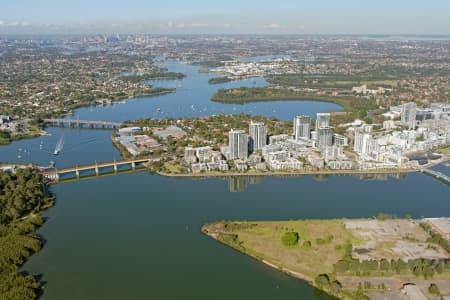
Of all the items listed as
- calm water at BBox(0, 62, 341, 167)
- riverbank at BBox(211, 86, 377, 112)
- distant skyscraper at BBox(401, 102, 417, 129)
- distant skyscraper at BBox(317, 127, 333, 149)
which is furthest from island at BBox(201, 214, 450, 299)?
riverbank at BBox(211, 86, 377, 112)

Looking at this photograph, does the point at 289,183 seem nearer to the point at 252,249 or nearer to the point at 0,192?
the point at 252,249

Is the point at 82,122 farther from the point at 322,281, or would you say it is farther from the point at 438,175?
the point at 322,281

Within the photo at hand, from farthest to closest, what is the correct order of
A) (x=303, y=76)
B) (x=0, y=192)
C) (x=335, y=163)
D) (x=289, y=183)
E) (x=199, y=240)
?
(x=303, y=76), (x=335, y=163), (x=289, y=183), (x=0, y=192), (x=199, y=240)

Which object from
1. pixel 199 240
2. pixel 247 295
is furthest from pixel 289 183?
pixel 247 295

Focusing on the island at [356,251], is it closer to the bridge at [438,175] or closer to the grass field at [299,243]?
the grass field at [299,243]

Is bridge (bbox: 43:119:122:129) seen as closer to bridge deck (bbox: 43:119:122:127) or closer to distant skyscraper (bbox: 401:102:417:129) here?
bridge deck (bbox: 43:119:122:127)

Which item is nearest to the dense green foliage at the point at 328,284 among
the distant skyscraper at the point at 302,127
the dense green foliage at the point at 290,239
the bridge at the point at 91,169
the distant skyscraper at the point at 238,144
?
the dense green foliage at the point at 290,239

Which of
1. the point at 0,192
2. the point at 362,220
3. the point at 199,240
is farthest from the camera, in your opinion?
the point at 0,192
